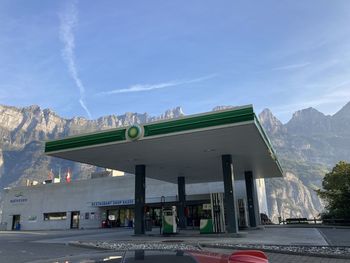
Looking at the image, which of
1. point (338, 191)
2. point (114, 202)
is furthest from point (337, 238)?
point (114, 202)

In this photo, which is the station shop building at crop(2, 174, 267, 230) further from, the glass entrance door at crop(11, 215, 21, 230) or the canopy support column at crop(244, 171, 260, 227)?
the canopy support column at crop(244, 171, 260, 227)

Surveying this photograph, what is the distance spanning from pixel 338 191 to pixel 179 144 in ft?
71.6

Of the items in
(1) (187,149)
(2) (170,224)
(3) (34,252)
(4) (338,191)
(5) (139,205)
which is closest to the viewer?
(3) (34,252)

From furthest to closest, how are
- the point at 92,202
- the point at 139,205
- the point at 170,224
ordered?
1. the point at 92,202
2. the point at 139,205
3. the point at 170,224

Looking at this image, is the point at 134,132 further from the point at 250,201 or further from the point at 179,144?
the point at 250,201

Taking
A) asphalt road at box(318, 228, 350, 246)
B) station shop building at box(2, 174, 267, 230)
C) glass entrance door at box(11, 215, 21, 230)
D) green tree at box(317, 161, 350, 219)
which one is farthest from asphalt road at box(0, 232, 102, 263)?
glass entrance door at box(11, 215, 21, 230)

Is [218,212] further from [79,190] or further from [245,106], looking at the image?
[79,190]

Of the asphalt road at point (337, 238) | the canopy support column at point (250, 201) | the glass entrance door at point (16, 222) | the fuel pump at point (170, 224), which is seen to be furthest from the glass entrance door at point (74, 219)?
the asphalt road at point (337, 238)

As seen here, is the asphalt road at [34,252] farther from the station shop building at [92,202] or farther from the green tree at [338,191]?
the green tree at [338,191]

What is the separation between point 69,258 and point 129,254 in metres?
0.54

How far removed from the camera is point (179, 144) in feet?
62.4

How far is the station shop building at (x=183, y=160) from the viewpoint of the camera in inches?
664

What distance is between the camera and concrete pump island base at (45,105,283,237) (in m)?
16.4

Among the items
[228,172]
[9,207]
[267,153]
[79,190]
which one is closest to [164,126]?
[228,172]
